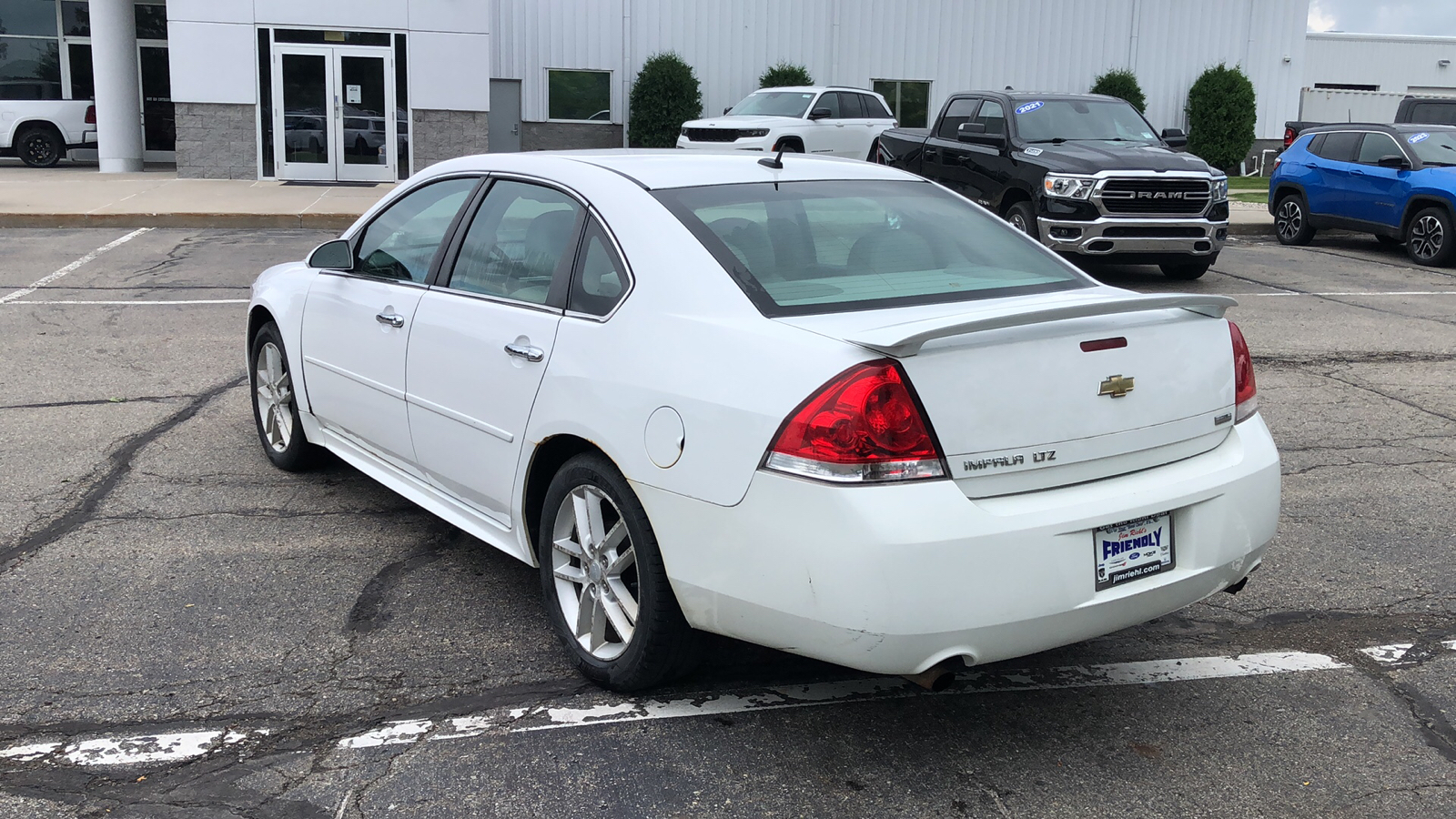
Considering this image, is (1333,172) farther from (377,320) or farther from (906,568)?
(906,568)

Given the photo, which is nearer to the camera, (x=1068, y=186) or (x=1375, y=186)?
(x=1068, y=186)

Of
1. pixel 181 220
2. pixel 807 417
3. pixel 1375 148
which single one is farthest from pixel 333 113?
pixel 807 417

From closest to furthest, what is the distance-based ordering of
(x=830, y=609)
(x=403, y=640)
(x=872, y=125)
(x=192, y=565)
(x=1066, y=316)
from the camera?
1. (x=830, y=609)
2. (x=1066, y=316)
3. (x=403, y=640)
4. (x=192, y=565)
5. (x=872, y=125)

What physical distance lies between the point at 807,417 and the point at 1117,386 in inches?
35.4

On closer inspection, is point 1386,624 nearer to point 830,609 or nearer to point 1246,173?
point 830,609

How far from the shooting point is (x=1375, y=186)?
51.0 ft

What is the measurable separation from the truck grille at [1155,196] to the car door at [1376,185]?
4.39m

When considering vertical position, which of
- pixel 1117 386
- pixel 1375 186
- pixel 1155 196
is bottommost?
pixel 1117 386

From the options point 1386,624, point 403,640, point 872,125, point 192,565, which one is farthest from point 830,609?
point 872,125

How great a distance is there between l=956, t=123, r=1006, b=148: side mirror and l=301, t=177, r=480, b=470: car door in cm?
929

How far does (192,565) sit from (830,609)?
285 cm

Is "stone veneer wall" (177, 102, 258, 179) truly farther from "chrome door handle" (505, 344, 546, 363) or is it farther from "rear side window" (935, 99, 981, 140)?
"chrome door handle" (505, 344, 546, 363)

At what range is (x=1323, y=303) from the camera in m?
12.0

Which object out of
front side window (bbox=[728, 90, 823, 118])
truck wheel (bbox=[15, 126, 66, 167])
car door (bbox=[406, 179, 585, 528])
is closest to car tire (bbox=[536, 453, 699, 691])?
car door (bbox=[406, 179, 585, 528])
